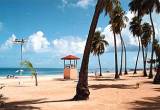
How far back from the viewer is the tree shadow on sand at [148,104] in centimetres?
1843

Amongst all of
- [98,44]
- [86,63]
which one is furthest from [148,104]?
[98,44]

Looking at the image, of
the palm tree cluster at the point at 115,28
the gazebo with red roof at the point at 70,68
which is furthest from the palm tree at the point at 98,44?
the gazebo with red roof at the point at 70,68

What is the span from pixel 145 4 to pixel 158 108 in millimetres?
26634

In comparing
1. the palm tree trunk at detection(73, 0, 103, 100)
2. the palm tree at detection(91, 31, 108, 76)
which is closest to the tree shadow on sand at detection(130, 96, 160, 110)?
the palm tree trunk at detection(73, 0, 103, 100)

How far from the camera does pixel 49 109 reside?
59.5 feet

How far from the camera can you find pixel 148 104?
65.1 ft

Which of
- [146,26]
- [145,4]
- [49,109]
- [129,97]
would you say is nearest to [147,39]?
[146,26]

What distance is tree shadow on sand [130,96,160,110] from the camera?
18427 mm

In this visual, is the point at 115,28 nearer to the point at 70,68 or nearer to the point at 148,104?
the point at 70,68

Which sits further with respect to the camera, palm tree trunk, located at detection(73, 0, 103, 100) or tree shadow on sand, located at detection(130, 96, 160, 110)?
palm tree trunk, located at detection(73, 0, 103, 100)

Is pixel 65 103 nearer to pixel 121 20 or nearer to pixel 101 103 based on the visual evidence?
pixel 101 103

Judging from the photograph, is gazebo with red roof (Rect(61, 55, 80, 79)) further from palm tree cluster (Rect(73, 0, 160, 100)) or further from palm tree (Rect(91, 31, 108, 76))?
palm tree (Rect(91, 31, 108, 76))

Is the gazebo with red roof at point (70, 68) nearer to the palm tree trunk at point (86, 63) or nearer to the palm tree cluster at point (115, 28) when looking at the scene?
the palm tree cluster at point (115, 28)

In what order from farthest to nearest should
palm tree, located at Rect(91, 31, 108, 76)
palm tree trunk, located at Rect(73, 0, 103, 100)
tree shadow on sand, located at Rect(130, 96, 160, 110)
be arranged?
palm tree, located at Rect(91, 31, 108, 76), palm tree trunk, located at Rect(73, 0, 103, 100), tree shadow on sand, located at Rect(130, 96, 160, 110)
